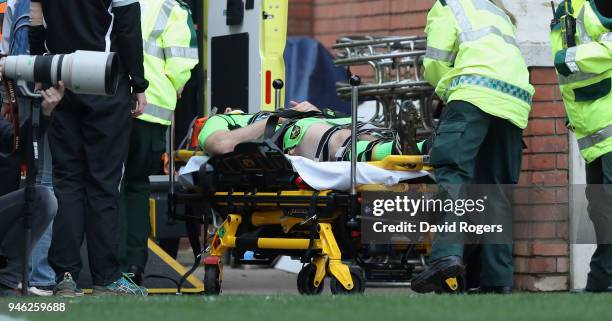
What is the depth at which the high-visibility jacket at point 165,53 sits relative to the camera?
975 centimetres

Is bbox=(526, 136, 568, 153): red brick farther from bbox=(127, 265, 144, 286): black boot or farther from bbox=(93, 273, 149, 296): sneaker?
bbox=(93, 273, 149, 296): sneaker

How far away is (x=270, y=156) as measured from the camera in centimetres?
899

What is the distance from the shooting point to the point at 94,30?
821 centimetres

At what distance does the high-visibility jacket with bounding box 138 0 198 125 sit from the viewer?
9.75 metres

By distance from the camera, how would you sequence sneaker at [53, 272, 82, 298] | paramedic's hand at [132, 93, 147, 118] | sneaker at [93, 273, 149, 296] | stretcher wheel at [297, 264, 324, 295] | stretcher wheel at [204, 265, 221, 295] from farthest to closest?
stretcher wheel at [204, 265, 221, 295]
stretcher wheel at [297, 264, 324, 295]
paramedic's hand at [132, 93, 147, 118]
sneaker at [93, 273, 149, 296]
sneaker at [53, 272, 82, 298]

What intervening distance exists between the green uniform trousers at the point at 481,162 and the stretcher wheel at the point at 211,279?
1.31 m

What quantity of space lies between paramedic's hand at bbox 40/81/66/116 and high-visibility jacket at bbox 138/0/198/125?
77.9 inches

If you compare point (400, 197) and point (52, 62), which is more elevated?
point (52, 62)

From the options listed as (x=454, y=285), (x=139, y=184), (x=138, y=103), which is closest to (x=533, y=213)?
(x=454, y=285)

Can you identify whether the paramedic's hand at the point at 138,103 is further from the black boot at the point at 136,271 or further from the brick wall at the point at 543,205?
the brick wall at the point at 543,205

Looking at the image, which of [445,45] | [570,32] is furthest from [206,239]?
[570,32]

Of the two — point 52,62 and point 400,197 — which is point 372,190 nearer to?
point 400,197

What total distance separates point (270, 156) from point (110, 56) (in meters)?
1.71

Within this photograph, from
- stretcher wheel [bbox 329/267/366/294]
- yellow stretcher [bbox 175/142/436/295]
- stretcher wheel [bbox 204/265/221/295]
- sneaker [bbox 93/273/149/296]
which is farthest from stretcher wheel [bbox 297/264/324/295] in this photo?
sneaker [bbox 93/273/149/296]
